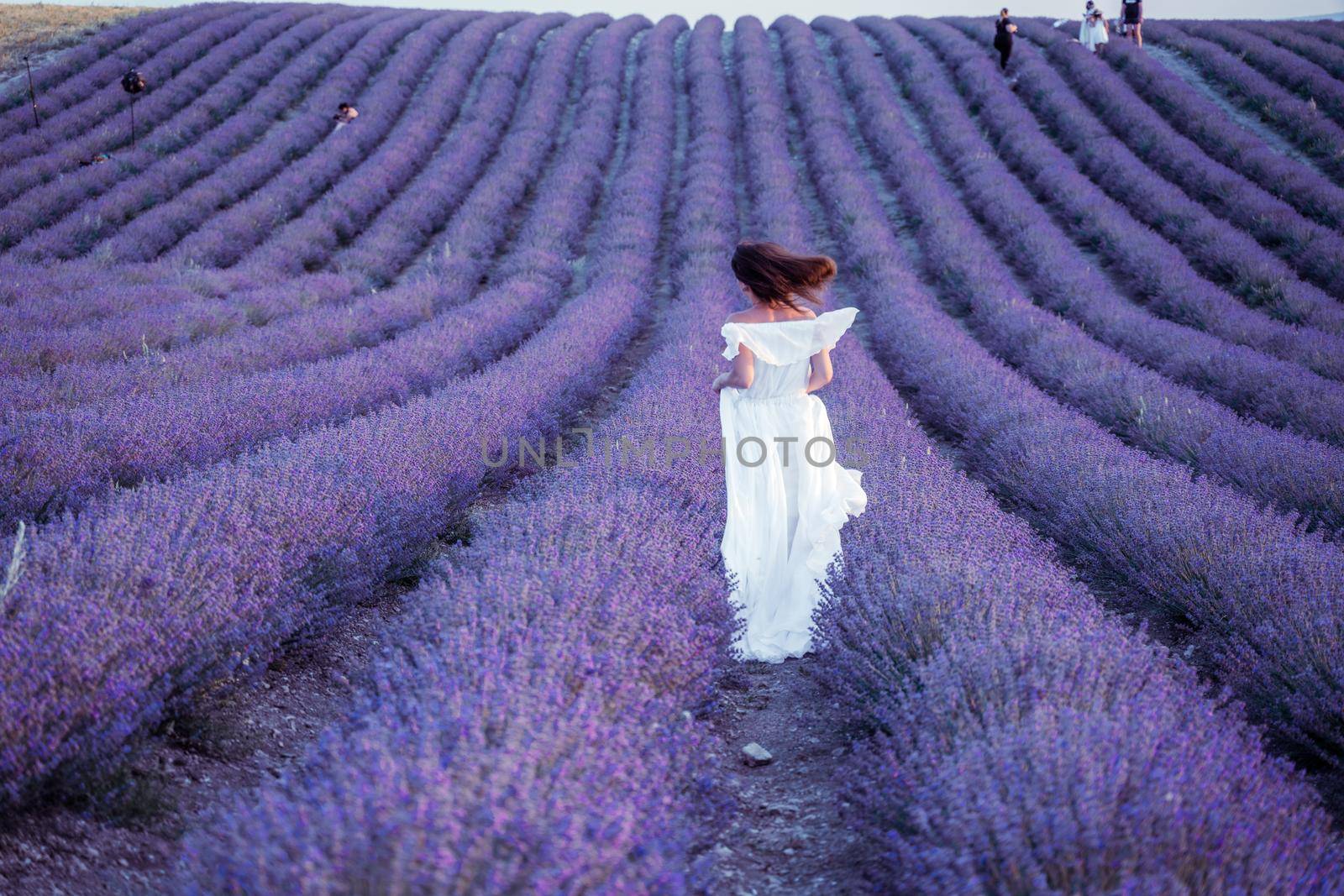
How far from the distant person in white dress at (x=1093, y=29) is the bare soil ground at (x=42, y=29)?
63.3 ft

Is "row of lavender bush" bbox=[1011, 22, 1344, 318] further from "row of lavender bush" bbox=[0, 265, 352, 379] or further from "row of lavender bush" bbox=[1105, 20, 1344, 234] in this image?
"row of lavender bush" bbox=[0, 265, 352, 379]

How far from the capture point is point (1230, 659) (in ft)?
8.72

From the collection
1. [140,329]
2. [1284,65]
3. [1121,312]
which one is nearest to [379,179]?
[140,329]

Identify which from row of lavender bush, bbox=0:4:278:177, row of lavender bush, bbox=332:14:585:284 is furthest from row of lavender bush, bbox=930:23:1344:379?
row of lavender bush, bbox=0:4:278:177

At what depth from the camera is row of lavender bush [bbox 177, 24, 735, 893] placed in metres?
1.33

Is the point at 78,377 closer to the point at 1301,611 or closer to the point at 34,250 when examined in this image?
the point at 1301,611

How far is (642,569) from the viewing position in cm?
273

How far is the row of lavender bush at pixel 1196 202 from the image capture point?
327 inches

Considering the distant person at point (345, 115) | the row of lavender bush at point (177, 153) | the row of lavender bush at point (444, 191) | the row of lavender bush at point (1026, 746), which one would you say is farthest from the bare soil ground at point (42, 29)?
the row of lavender bush at point (1026, 746)

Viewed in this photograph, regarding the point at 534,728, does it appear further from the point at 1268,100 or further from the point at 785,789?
the point at 1268,100

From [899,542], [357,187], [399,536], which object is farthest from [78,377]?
[357,187]

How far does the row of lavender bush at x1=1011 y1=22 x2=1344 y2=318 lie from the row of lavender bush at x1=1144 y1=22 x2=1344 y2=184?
58.2 inches

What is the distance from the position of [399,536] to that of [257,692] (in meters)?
0.84

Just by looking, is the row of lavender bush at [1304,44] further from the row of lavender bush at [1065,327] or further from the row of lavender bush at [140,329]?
the row of lavender bush at [140,329]
